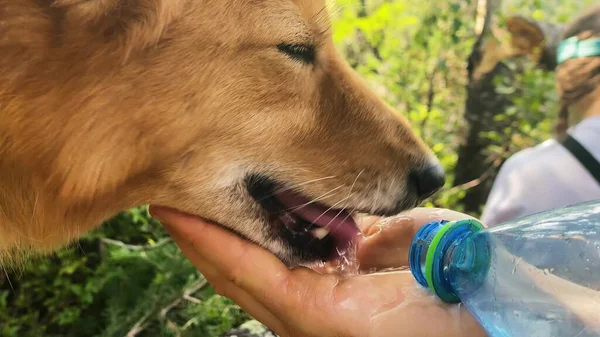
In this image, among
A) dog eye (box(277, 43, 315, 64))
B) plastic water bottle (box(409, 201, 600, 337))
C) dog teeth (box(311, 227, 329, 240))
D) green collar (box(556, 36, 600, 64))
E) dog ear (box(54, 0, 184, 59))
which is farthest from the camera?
green collar (box(556, 36, 600, 64))

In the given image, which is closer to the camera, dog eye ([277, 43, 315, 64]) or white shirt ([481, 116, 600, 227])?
dog eye ([277, 43, 315, 64])

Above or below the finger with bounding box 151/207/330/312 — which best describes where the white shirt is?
below

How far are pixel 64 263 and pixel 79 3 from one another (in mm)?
1965

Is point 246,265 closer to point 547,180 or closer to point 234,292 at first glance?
point 234,292

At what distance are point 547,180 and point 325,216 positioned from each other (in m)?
1.10

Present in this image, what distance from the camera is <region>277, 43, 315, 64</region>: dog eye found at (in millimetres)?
1700

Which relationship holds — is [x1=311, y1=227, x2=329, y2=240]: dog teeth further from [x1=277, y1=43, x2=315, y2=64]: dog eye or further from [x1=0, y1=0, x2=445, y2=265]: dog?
[x1=277, y1=43, x2=315, y2=64]: dog eye

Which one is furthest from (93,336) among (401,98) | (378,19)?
(401,98)

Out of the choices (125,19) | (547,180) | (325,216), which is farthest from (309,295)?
(547,180)

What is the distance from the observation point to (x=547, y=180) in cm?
233

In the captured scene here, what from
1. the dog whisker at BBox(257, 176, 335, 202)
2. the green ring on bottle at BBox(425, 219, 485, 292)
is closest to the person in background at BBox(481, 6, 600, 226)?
the dog whisker at BBox(257, 176, 335, 202)

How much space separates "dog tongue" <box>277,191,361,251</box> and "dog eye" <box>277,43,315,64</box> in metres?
0.43

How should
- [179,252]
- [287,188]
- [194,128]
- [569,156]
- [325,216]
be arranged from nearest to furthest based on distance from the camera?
[194,128] < [287,188] < [325,216] < [569,156] < [179,252]

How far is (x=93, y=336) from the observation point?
2.81m
